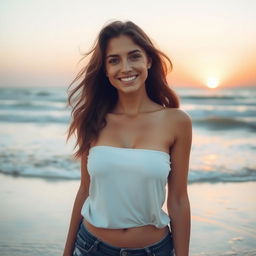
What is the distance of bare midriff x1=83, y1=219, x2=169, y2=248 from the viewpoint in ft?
8.05

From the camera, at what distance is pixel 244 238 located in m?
5.12

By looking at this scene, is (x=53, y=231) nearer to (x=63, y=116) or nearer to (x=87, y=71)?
(x=87, y=71)

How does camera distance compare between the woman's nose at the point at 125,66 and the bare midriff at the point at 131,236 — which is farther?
the woman's nose at the point at 125,66

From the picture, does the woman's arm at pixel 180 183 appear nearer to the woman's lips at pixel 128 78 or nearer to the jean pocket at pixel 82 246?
the woman's lips at pixel 128 78

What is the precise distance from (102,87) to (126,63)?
39 cm

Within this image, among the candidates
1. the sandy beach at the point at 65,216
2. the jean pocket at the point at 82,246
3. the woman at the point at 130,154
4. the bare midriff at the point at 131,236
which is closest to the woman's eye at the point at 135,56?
the woman at the point at 130,154

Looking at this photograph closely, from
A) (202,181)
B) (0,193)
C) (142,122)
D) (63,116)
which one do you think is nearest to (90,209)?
(142,122)

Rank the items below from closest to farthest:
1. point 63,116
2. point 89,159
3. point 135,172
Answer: point 135,172
point 89,159
point 63,116

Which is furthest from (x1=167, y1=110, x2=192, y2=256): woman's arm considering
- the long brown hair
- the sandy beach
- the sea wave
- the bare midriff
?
the sea wave

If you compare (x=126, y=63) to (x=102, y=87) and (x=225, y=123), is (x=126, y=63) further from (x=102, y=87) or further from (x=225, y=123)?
(x=225, y=123)

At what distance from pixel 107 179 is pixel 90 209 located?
28 cm

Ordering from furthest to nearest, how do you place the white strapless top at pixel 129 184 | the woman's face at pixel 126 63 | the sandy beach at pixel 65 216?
the sandy beach at pixel 65 216, the woman's face at pixel 126 63, the white strapless top at pixel 129 184

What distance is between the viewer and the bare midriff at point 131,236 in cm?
245

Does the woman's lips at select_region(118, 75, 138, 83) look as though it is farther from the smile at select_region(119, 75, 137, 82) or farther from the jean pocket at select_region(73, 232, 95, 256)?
the jean pocket at select_region(73, 232, 95, 256)
